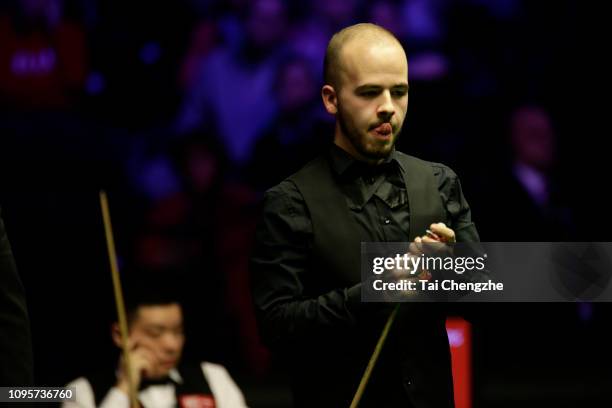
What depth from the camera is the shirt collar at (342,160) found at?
2.44m

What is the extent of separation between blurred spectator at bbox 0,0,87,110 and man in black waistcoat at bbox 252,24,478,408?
8.42 ft

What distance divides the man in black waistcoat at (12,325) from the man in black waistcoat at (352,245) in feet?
1.54

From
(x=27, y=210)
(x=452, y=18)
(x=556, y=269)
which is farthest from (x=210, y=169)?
(x=556, y=269)

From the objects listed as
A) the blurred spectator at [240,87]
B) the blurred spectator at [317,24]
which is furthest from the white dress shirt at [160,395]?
the blurred spectator at [317,24]

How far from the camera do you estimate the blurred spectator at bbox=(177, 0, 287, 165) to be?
195 inches

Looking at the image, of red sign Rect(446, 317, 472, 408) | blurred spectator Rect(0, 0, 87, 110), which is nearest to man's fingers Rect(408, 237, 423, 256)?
red sign Rect(446, 317, 472, 408)

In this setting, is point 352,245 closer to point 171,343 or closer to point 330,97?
point 330,97

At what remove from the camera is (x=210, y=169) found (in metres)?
4.93

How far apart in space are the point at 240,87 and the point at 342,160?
2578 millimetres

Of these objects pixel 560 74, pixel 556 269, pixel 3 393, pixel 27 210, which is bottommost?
pixel 3 393

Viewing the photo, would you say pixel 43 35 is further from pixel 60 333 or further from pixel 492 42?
pixel 492 42

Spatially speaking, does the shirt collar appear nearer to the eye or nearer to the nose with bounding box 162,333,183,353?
the eye

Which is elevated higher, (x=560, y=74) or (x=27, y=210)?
(x=560, y=74)

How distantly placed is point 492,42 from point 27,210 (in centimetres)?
200
